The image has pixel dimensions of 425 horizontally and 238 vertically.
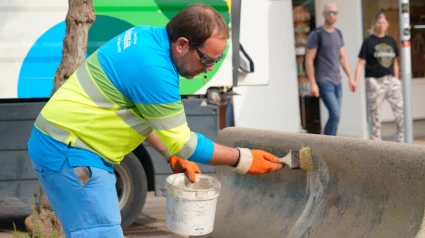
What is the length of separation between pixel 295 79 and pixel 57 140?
9.77 meters

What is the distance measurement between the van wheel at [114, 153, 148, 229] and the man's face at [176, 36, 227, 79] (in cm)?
326

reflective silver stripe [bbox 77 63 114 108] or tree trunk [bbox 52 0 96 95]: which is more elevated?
tree trunk [bbox 52 0 96 95]

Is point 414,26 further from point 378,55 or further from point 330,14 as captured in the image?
point 330,14

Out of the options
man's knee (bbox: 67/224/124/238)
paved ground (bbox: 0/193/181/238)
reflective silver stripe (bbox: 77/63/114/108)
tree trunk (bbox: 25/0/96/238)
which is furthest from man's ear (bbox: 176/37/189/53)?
paved ground (bbox: 0/193/181/238)

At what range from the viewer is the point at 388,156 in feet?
14.1

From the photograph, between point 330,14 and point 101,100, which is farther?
point 330,14

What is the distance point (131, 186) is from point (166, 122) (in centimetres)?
340

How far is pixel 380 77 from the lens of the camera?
34.6 feet

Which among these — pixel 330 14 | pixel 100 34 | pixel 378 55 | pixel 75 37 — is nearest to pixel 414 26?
pixel 378 55

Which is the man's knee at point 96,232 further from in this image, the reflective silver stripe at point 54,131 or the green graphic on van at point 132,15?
the green graphic on van at point 132,15

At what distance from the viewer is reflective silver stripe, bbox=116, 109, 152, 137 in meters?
3.90

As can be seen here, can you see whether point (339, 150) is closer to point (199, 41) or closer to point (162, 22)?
point (199, 41)

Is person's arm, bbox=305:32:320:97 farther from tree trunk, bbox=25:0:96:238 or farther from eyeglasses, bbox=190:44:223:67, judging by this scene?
eyeglasses, bbox=190:44:223:67

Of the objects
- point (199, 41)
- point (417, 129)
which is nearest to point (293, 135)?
point (199, 41)
